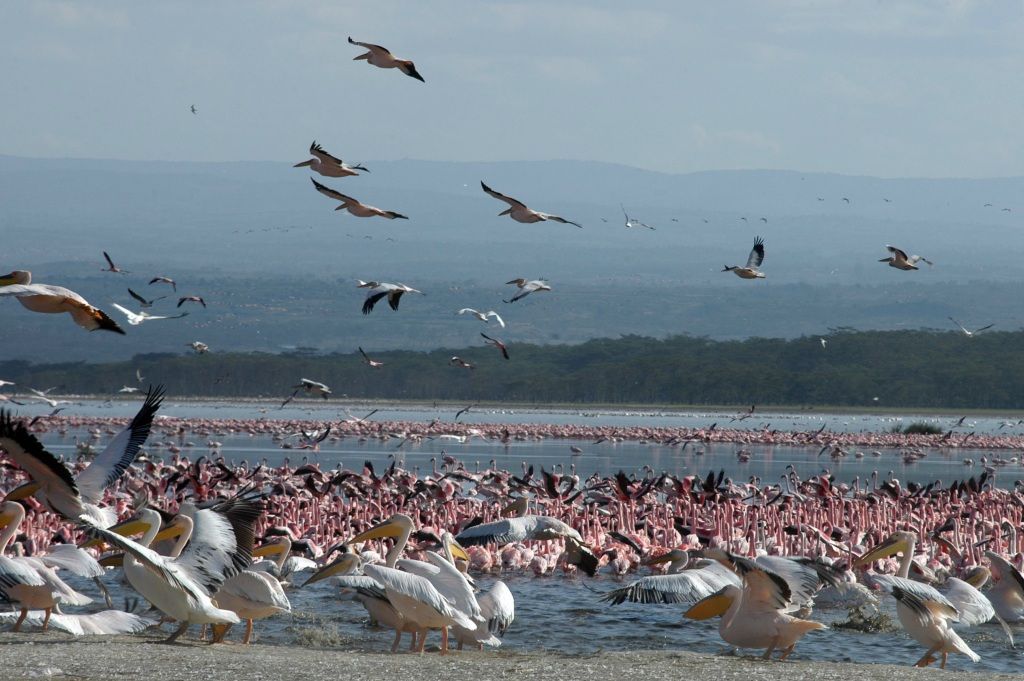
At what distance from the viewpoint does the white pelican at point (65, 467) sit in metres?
8.67

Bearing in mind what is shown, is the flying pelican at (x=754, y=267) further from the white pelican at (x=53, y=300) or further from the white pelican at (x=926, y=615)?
the white pelican at (x=53, y=300)

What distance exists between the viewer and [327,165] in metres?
14.3

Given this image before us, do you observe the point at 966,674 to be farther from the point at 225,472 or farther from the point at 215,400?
the point at 215,400

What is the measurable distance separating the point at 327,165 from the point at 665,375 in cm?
7492

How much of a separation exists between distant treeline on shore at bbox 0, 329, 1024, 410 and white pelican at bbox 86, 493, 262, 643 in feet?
247

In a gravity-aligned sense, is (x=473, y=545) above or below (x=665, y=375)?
below

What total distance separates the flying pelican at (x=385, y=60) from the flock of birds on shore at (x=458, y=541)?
2 cm

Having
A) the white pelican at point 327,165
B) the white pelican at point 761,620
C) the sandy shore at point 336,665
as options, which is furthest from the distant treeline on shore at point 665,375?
the sandy shore at point 336,665

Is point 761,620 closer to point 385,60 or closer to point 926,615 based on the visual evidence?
point 926,615

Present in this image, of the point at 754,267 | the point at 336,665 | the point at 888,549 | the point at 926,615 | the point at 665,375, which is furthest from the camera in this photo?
the point at 665,375

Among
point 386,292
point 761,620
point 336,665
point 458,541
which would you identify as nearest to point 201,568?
point 336,665

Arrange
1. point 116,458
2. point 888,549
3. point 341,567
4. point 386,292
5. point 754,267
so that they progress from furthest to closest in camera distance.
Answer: point 754,267 → point 386,292 → point 888,549 → point 341,567 → point 116,458

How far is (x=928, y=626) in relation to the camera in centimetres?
1010

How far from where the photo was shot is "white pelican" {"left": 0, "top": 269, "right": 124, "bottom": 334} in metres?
8.84
